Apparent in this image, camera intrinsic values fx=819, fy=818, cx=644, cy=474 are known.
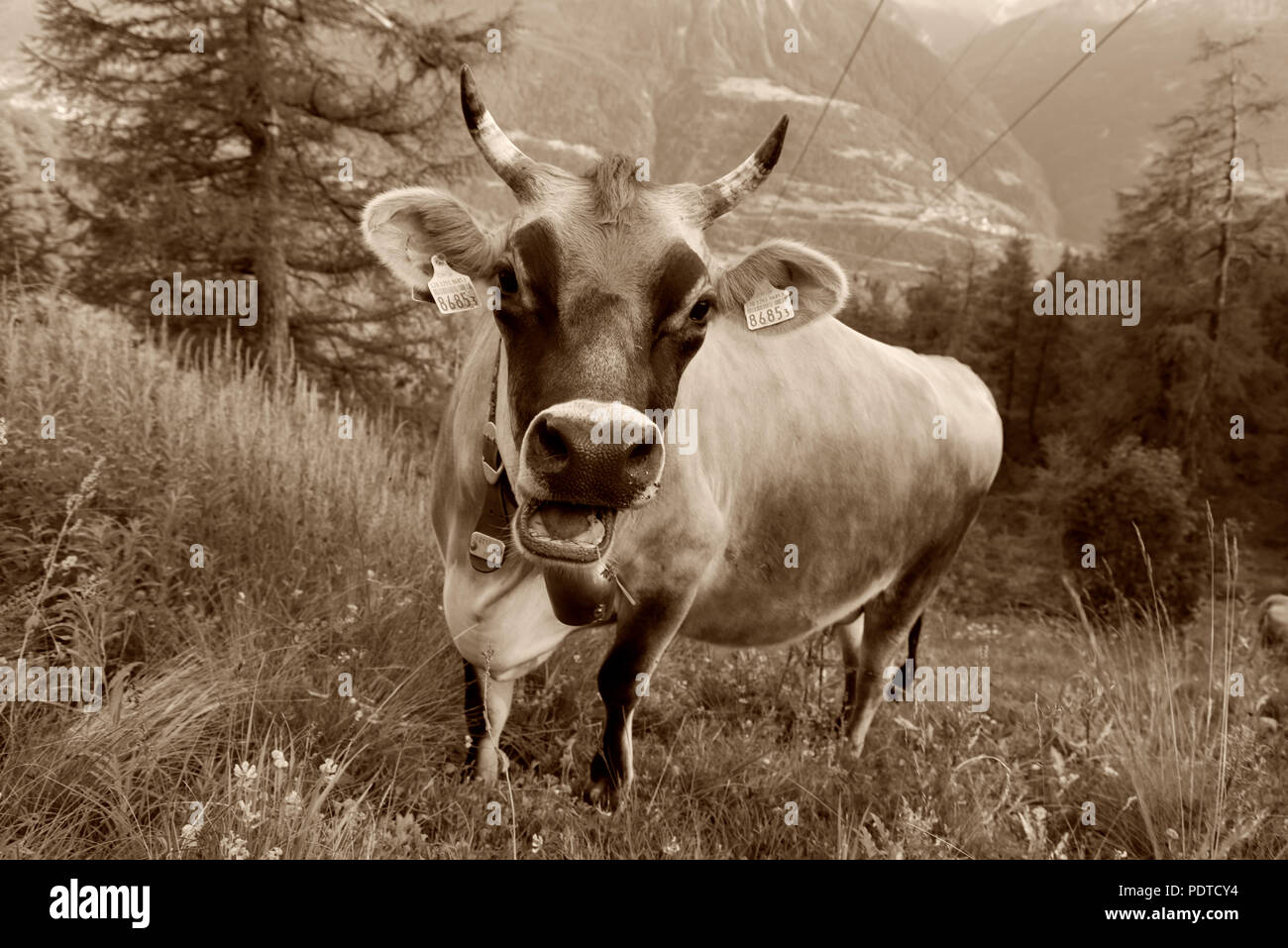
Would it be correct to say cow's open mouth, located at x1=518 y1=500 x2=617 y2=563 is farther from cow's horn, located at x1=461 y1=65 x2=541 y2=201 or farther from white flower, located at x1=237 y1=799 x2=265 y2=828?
cow's horn, located at x1=461 y1=65 x2=541 y2=201

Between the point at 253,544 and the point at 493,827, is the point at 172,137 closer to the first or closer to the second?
the point at 253,544

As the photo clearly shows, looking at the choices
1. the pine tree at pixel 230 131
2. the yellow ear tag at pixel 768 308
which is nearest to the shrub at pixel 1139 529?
the pine tree at pixel 230 131

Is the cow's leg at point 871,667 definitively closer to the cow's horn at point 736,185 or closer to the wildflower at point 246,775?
the cow's horn at point 736,185

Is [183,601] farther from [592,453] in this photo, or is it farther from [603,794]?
[592,453]

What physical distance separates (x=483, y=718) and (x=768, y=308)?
2.19 metres

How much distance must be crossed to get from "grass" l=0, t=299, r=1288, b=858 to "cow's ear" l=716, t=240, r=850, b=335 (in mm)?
2007

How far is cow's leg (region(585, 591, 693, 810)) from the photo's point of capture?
341 cm

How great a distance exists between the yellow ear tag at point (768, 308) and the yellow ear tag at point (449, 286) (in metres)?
1.14

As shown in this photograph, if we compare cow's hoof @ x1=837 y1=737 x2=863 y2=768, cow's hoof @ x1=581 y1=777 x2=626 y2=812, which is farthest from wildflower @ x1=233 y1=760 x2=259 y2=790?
cow's hoof @ x1=837 y1=737 x2=863 y2=768

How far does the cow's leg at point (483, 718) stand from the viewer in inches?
138

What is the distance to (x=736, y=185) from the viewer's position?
3150 mm

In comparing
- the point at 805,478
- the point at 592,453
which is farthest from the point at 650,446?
the point at 805,478
